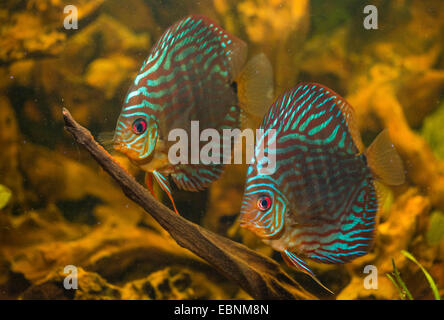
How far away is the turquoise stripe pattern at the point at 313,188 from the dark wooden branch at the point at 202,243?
21 cm

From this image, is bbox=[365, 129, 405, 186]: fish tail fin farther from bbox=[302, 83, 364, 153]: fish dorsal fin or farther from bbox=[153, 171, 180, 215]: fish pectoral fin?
bbox=[153, 171, 180, 215]: fish pectoral fin

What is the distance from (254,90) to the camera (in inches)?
71.7

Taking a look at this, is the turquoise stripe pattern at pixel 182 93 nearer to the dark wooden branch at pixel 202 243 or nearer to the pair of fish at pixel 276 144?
the pair of fish at pixel 276 144

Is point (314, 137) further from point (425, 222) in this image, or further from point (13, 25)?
point (13, 25)

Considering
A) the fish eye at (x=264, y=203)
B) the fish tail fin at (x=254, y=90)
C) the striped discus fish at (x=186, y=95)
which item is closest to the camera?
the fish eye at (x=264, y=203)

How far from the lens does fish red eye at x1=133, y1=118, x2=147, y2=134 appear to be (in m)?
1.68

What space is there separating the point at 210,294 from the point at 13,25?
69.9 inches

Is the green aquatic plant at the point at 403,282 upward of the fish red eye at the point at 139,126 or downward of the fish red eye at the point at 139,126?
downward

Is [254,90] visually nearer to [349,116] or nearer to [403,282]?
[349,116]

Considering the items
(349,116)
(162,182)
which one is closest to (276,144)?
(349,116)

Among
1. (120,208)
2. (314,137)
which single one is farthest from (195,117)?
(120,208)

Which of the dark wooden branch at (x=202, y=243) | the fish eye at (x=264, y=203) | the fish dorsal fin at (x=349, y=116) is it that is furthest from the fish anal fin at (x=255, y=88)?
the dark wooden branch at (x=202, y=243)

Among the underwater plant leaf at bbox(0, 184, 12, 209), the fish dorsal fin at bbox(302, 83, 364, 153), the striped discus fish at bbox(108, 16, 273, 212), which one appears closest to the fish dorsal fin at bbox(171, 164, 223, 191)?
the striped discus fish at bbox(108, 16, 273, 212)

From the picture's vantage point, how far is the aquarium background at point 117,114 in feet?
6.48
